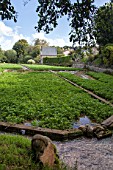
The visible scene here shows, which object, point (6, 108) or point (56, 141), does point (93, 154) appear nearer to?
point (56, 141)

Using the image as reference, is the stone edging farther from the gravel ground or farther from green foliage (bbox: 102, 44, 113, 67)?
green foliage (bbox: 102, 44, 113, 67)

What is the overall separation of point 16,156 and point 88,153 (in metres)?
1.63

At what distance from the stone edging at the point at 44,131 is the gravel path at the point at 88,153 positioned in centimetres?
19

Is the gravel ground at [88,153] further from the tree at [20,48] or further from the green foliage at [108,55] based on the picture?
the tree at [20,48]

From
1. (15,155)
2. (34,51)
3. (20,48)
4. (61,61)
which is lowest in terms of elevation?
(15,155)

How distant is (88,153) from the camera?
439cm

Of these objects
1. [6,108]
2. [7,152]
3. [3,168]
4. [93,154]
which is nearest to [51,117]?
[6,108]

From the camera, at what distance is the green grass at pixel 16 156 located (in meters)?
3.10

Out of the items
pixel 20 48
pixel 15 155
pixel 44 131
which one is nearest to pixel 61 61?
pixel 20 48

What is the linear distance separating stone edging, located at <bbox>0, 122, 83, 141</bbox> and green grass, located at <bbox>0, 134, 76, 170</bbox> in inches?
50.4

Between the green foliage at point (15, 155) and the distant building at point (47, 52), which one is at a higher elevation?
the distant building at point (47, 52)

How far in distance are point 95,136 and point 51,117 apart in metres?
1.49

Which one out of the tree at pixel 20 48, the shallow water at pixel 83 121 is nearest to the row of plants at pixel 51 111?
the shallow water at pixel 83 121

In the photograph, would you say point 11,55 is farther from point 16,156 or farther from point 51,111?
point 16,156
